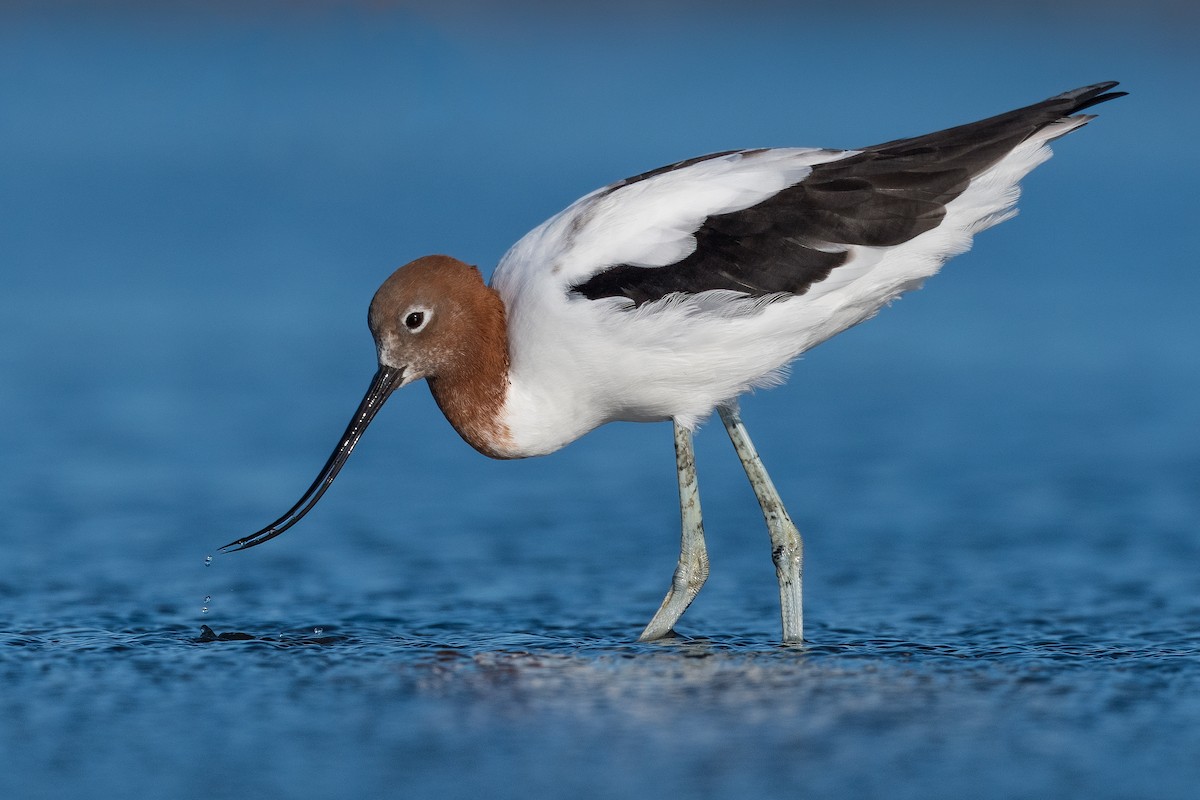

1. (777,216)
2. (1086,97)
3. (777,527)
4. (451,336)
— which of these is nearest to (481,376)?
(451,336)

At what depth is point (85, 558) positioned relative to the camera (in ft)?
27.9

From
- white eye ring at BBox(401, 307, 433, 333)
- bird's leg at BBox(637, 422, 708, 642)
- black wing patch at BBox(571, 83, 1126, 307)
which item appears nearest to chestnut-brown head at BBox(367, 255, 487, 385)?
white eye ring at BBox(401, 307, 433, 333)

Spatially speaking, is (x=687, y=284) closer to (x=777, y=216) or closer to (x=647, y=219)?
(x=647, y=219)

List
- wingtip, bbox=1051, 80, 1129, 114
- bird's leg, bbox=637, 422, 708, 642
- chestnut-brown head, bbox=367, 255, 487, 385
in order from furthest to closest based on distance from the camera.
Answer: bird's leg, bbox=637, 422, 708, 642, wingtip, bbox=1051, 80, 1129, 114, chestnut-brown head, bbox=367, 255, 487, 385

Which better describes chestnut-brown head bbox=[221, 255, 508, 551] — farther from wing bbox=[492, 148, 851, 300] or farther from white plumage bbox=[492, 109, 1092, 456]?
wing bbox=[492, 148, 851, 300]

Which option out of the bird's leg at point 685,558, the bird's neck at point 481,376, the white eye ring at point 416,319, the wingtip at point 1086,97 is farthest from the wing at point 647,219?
the wingtip at point 1086,97

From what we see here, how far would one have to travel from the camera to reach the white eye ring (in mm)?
7000

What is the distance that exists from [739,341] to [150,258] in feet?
32.5

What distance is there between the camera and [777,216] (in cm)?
699

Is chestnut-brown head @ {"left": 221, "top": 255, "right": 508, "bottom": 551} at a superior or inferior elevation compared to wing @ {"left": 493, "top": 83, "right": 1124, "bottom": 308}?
inferior

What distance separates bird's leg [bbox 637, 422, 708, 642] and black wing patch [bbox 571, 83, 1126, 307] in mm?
732

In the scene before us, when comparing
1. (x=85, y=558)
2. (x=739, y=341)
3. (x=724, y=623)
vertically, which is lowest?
(x=724, y=623)

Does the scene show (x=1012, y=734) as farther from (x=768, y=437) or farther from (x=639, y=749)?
(x=768, y=437)

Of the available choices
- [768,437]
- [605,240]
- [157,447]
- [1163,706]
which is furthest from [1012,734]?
[157,447]
